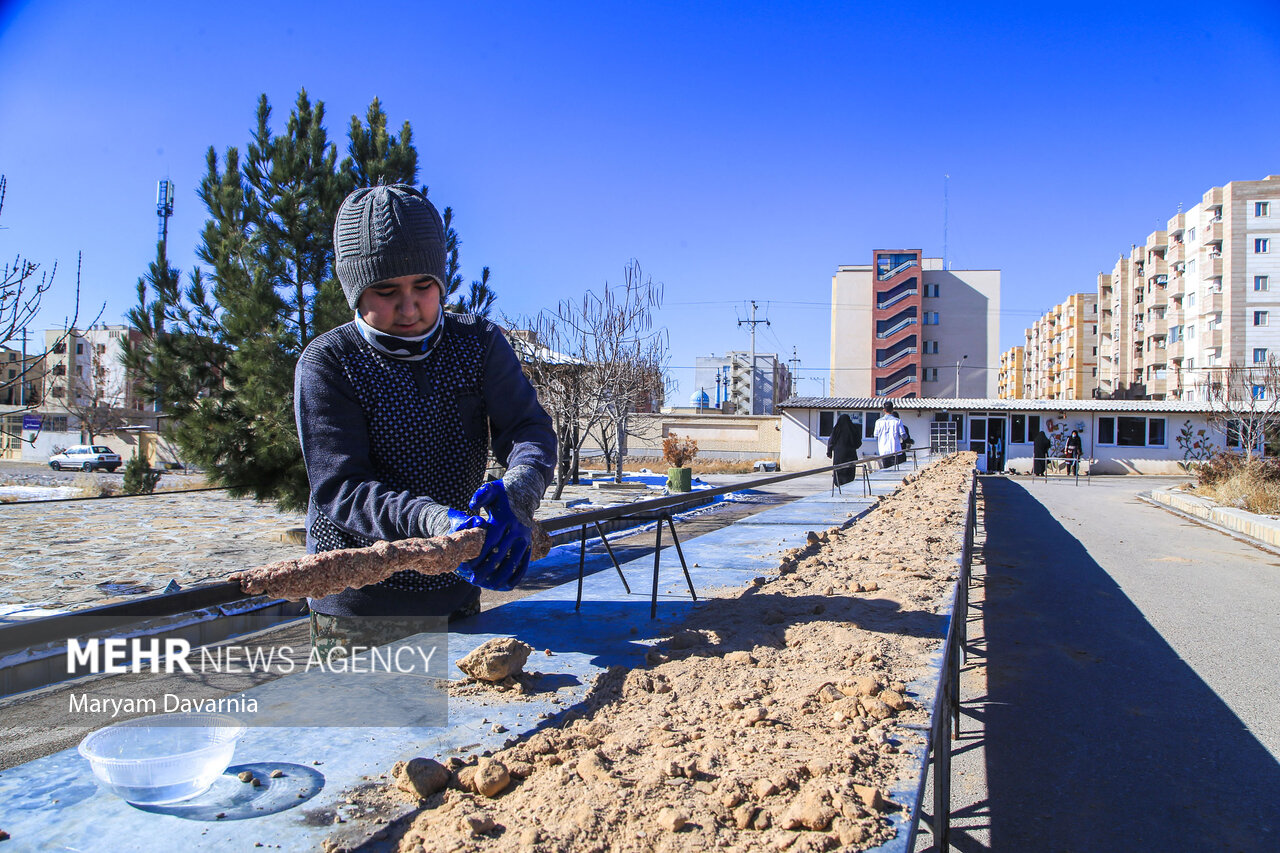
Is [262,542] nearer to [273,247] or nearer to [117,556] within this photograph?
[117,556]

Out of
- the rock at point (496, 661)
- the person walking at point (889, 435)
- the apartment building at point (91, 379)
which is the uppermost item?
the apartment building at point (91, 379)

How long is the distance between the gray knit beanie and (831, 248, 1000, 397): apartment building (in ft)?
208

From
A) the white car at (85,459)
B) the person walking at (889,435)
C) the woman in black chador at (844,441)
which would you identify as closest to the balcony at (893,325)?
the person walking at (889,435)

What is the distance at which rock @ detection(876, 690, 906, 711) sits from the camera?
1604 mm

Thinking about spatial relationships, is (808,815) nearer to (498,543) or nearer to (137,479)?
(498,543)

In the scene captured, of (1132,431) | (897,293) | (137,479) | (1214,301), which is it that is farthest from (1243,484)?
(897,293)

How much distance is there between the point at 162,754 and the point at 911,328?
215 ft

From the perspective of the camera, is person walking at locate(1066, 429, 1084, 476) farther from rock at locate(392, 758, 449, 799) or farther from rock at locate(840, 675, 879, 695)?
rock at locate(392, 758, 449, 799)

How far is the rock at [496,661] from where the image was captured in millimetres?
1699

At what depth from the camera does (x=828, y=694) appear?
65.9 inches

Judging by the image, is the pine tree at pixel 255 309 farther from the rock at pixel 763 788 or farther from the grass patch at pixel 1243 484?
the grass patch at pixel 1243 484

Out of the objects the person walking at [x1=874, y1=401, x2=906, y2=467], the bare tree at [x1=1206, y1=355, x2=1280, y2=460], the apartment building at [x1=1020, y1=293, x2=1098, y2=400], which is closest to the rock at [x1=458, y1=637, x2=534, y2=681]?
the person walking at [x1=874, y1=401, x2=906, y2=467]

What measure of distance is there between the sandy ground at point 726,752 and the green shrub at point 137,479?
22394 mm

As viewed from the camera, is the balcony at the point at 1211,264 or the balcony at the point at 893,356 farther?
the balcony at the point at 893,356
